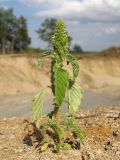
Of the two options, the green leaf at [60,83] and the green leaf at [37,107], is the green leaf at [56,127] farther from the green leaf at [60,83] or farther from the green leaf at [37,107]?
the green leaf at [60,83]

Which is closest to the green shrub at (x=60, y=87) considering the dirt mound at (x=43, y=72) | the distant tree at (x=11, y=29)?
the dirt mound at (x=43, y=72)

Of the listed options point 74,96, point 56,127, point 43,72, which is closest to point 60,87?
point 74,96

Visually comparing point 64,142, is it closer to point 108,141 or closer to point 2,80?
point 108,141

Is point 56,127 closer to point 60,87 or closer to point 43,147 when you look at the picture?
point 43,147


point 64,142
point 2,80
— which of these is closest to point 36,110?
point 64,142

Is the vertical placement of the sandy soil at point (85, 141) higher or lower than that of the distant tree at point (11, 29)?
lower

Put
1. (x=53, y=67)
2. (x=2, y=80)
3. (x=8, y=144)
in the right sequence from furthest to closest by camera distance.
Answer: (x=2, y=80) → (x=8, y=144) → (x=53, y=67)
